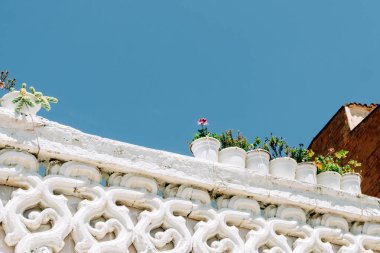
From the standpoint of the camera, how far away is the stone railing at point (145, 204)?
3559mm

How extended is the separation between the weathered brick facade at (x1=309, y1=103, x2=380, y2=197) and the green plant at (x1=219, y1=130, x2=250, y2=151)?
3.07 metres

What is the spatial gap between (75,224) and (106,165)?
0.46m

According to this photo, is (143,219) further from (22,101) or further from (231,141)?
(231,141)

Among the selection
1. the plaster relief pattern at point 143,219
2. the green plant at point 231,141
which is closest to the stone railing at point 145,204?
the plaster relief pattern at point 143,219

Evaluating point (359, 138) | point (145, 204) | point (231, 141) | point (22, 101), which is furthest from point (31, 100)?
point (359, 138)

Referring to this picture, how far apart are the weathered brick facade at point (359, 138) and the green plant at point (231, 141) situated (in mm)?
3072

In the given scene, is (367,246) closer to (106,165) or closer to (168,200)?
(168,200)

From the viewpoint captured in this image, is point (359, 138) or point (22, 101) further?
point (359, 138)

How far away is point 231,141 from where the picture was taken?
6590mm

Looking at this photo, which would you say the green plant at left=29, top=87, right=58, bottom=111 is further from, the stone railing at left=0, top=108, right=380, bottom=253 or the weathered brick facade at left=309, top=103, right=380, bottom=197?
the weathered brick facade at left=309, top=103, right=380, bottom=197

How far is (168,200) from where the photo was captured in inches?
157

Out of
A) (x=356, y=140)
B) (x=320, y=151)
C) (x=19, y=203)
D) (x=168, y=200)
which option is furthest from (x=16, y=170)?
(x=320, y=151)

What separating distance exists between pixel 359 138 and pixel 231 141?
4174 mm

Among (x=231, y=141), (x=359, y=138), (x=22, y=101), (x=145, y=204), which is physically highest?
(x=359, y=138)
